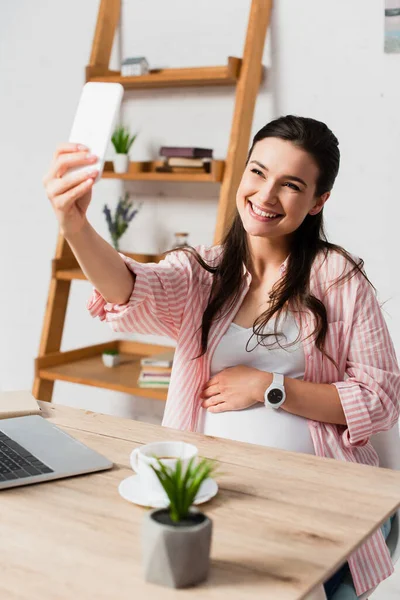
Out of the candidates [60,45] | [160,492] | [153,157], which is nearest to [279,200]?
[160,492]

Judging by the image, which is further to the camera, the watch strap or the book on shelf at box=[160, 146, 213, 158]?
the book on shelf at box=[160, 146, 213, 158]

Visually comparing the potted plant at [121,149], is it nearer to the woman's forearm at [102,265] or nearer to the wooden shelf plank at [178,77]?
the wooden shelf plank at [178,77]

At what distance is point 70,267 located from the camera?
3.13m

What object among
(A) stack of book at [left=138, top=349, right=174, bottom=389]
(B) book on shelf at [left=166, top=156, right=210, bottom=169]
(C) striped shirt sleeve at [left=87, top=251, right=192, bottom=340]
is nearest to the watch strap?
(C) striped shirt sleeve at [left=87, top=251, right=192, bottom=340]

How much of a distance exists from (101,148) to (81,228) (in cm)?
25

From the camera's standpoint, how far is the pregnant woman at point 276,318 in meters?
1.73

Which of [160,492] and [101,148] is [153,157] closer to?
[101,148]

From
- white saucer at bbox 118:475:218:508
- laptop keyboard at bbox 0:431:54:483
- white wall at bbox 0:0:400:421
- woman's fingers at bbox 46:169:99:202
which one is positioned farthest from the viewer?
white wall at bbox 0:0:400:421

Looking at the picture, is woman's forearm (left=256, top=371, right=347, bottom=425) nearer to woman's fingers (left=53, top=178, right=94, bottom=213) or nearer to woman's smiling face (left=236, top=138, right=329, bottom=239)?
woman's smiling face (left=236, top=138, right=329, bottom=239)

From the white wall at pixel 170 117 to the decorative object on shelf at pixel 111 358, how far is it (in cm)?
25

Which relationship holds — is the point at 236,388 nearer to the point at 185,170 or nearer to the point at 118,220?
the point at 185,170

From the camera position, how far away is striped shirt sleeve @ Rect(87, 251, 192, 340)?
5.64 feet

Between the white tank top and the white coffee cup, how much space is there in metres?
0.55

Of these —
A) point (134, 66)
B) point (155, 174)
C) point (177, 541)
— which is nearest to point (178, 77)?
point (134, 66)
